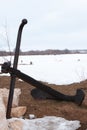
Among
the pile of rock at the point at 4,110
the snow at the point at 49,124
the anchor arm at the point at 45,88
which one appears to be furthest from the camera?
the anchor arm at the point at 45,88

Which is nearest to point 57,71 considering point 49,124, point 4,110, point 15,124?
point 49,124

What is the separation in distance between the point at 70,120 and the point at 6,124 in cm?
127

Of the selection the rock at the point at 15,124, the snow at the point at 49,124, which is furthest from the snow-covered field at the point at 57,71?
the rock at the point at 15,124

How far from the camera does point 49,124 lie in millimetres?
5977

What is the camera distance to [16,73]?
6.30 meters

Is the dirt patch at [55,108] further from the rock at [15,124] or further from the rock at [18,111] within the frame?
the rock at [15,124]

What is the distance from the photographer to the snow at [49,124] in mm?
5817

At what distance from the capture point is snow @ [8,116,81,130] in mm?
5817

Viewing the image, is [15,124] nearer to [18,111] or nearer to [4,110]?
[4,110]

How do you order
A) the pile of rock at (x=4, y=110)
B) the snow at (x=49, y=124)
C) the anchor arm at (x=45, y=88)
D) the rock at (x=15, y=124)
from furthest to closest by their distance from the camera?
the anchor arm at (x=45, y=88) → the snow at (x=49, y=124) → the rock at (x=15, y=124) → the pile of rock at (x=4, y=110)

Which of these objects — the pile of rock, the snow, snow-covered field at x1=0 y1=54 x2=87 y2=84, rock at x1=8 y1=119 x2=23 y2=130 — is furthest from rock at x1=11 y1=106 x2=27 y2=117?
snow-covered field at x1=0 y1=54 x2=87 y2=84

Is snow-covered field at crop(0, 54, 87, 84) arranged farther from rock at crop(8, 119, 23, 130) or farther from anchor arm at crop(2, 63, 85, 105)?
rock at crop(8, 119, 23, 130)

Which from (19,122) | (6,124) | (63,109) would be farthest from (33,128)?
(63,109)

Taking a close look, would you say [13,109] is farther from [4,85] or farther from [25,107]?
[4,85]
